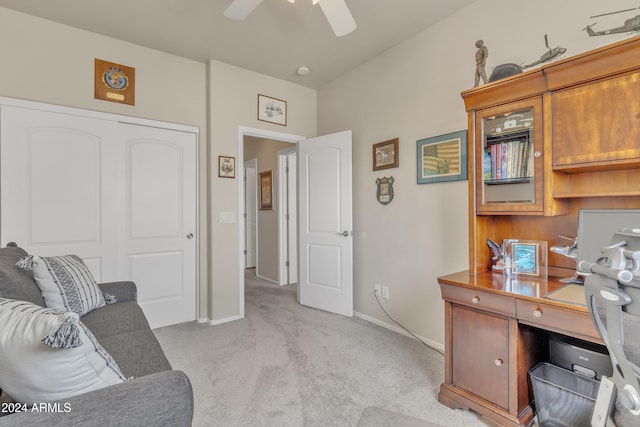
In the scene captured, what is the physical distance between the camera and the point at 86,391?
34.2 inches

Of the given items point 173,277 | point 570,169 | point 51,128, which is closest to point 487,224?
point 570,169

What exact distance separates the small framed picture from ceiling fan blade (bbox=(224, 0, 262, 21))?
2.11m

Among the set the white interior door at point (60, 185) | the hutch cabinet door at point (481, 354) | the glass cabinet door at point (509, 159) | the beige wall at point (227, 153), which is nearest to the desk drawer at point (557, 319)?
the hutch cabinet door at point (481, 354)

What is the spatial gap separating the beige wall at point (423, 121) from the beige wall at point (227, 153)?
1075 millimetres

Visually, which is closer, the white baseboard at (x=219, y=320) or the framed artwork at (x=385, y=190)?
the framed artwork at (x=385, y=190)

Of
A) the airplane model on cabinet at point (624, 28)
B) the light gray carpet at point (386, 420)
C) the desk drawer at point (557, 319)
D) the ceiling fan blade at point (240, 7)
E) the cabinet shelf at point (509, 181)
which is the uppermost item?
the ceiling fan blade at point (240, 7)

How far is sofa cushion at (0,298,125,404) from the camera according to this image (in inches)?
31.2

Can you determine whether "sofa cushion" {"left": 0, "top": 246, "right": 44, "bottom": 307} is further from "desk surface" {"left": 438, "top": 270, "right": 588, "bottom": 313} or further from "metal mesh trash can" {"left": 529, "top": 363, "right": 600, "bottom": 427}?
"metal mesh trash can" {"left": 529, "top": 363, "right": 600, "bottom": 427}

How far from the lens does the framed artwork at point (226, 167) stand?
10.6 feet

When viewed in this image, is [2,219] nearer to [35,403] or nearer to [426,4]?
[35,403]

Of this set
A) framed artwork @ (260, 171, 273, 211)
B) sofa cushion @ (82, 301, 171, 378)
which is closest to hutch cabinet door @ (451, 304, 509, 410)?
sofa cushion @ (82, 301, 171, 378)

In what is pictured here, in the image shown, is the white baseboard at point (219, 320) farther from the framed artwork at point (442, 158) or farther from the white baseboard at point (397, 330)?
the framed artwork at point (442, 158)

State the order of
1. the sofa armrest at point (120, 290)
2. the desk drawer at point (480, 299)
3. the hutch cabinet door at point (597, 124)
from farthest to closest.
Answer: the sofa armrest at point (120, 290) < the desk drawer at point (480, 299) < the hutch cabinet door at point (597, 124)

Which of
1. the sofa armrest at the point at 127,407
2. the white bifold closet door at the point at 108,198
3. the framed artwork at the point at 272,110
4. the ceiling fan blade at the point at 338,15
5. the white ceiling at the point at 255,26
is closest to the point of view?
the sofa armrest at the point at 127,407
